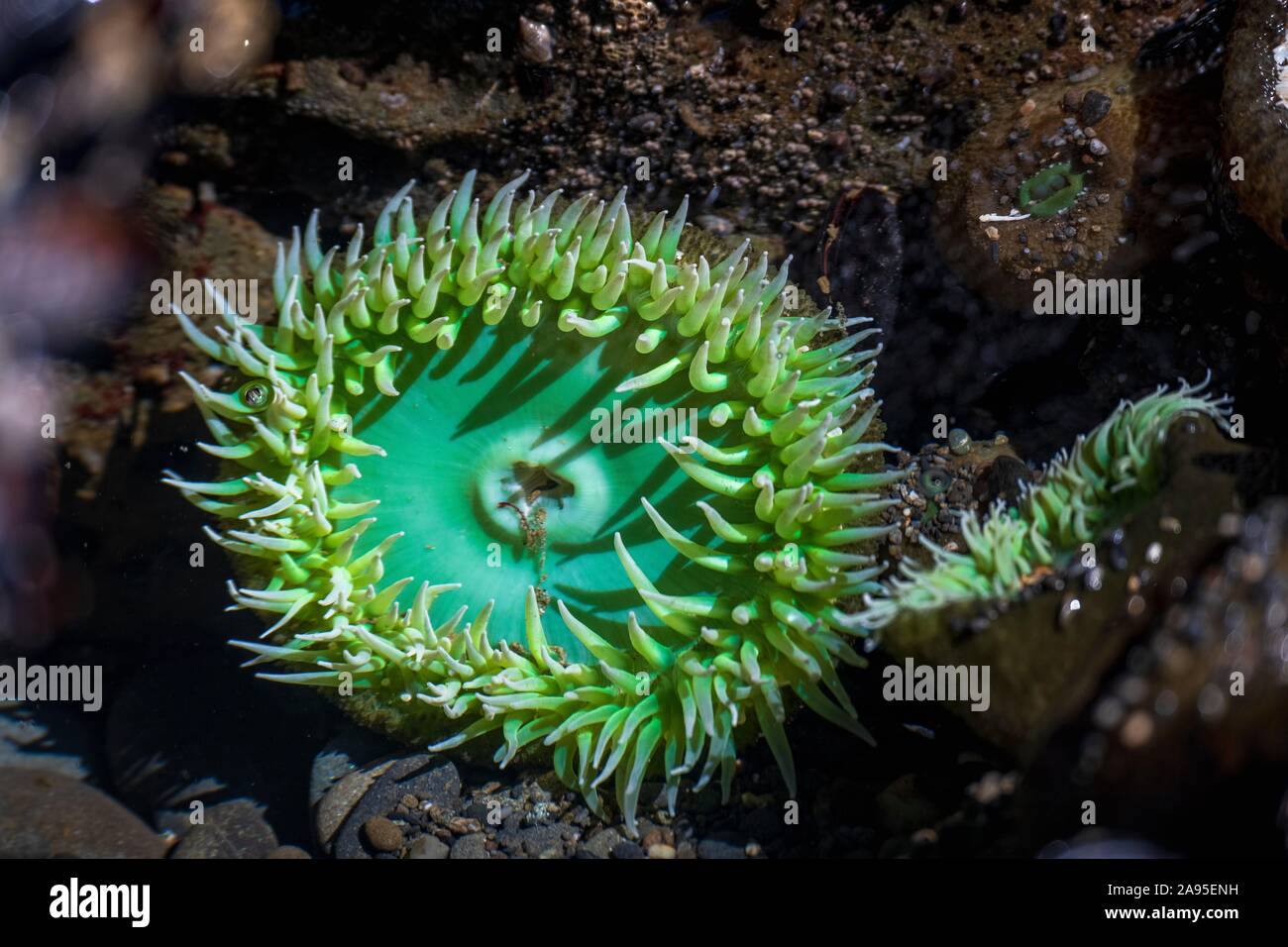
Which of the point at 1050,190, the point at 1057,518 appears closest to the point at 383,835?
the point at 1057,518

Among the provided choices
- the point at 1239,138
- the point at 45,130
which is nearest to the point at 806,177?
the point at 1239,138

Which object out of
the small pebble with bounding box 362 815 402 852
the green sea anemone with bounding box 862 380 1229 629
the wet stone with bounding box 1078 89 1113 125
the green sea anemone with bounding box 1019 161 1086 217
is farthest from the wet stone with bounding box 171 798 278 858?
the wet stone with bounding box 1078 89 1113 125

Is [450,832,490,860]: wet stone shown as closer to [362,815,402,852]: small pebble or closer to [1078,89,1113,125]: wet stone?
[362,815,402,852]: small pebble

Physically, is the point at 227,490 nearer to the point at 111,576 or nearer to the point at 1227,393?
the point at 111,576

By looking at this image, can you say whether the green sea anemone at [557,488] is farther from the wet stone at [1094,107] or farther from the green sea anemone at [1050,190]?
the wet stone at [1094,107]

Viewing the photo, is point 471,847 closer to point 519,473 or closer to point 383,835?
point 383,835

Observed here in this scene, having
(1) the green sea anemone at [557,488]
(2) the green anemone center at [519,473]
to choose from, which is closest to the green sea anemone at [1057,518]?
(1) the green sea anemone at [557,488]

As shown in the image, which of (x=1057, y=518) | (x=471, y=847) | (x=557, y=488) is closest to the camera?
(x=1057, y=518)
